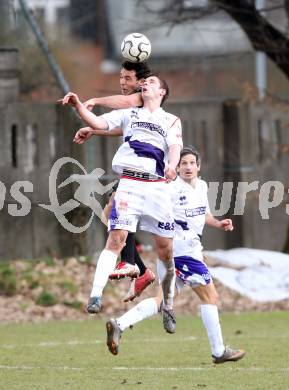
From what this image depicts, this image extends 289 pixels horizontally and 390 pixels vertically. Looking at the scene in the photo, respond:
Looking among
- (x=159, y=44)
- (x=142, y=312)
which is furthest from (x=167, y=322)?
(x=159, y=44)

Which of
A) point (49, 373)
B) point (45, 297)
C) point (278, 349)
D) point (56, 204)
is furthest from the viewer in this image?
point (56, 204)

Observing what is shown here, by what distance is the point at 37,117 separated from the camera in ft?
60.5

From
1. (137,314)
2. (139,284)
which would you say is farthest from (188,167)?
(137,314)

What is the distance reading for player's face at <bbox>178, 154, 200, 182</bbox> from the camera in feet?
36.8

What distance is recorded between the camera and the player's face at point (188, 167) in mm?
11211

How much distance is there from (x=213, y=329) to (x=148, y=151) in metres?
1.55

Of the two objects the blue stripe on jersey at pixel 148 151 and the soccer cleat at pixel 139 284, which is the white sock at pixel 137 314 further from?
the blue stripe on jersey at pixel 148 151

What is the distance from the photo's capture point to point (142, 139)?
10438 mm

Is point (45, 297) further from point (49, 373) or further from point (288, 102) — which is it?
point (49, 373)

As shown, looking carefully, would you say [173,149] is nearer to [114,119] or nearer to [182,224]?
[114,119]

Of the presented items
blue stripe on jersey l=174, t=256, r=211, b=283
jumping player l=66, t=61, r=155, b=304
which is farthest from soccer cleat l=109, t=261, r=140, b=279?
blue stripe on jersey l=174, t=256, r=211, b=283

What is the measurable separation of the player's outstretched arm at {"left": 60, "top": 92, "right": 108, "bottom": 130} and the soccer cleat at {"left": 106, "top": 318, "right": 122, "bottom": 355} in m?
1.51

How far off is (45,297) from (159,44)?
3688 cm

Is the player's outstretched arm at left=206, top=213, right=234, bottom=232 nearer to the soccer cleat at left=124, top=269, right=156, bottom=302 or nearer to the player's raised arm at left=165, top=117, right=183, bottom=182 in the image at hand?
the soccer cleat at left=124, top=269, right=156, bottom=302
